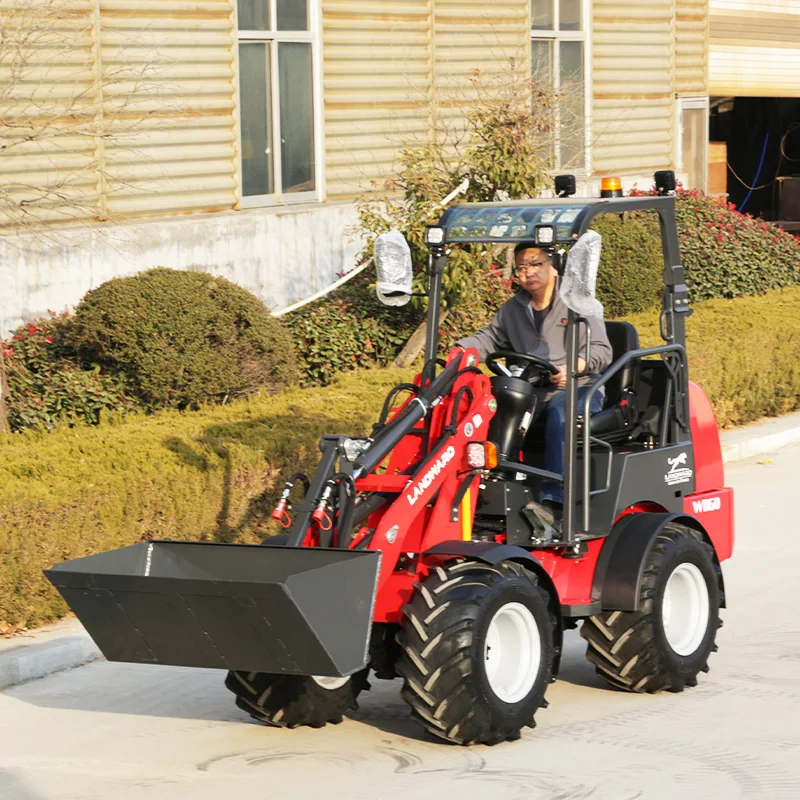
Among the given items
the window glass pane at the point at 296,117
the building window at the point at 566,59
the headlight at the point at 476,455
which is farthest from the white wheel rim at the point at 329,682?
the building window at the point at 566,59

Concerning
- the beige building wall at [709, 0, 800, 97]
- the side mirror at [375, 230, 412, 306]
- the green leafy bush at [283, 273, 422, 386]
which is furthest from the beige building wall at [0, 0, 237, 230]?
the beige building wall at [709, 0, 800, 97]

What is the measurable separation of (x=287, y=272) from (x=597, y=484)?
8.92 m

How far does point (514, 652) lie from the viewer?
20.5 ft

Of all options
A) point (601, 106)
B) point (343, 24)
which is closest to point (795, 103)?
point (601, 106)

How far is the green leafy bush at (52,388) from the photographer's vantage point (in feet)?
37.9

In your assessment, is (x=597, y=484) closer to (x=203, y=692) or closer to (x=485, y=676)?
(x=485, y=676)

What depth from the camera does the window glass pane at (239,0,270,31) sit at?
50.5 feet

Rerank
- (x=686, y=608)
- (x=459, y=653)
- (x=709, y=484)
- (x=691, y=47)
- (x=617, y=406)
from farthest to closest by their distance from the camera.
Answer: (x=691, y=47) < (x=709, y=484) < (x=617, y=406) < (x=686, y=608) < (x=459, y=653)

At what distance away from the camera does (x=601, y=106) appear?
20.8 metres

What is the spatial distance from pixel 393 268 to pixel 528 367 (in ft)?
2.46

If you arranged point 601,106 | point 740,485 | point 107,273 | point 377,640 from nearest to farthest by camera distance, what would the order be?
point 377,640 < point 740,485 < point 107,273 < point 601,106

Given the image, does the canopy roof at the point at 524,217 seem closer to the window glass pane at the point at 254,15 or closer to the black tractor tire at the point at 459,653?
the black tractor tire at the point at 459,653

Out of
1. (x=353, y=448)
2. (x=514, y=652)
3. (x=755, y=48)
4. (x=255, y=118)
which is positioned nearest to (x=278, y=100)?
(x=255, y=118)

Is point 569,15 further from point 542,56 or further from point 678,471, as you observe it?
point 678,471
